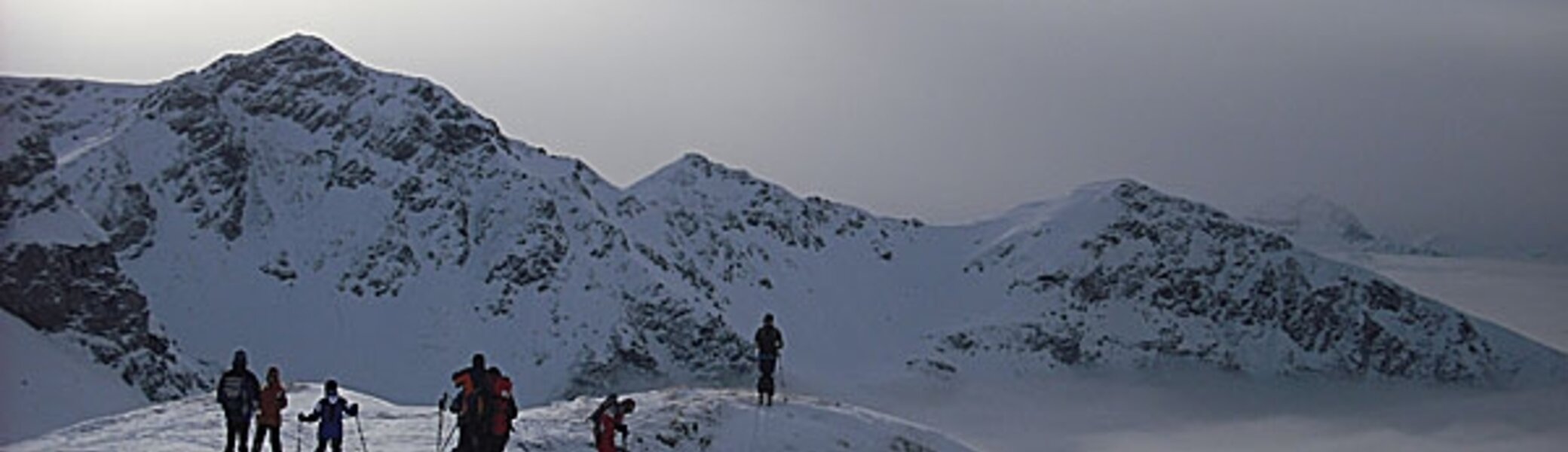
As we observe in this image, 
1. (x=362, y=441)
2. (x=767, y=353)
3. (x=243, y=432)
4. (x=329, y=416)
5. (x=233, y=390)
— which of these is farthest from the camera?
(x=767, y=353)

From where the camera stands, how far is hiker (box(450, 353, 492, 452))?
28.7 metres

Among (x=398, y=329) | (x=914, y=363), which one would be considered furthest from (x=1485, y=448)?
(x=398, y=329)

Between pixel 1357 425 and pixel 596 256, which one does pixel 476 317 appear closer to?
pixel 596 256

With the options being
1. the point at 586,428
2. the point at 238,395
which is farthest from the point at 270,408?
the point at 586,428

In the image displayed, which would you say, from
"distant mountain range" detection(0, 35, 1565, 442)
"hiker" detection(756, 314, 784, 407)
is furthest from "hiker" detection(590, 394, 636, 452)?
"distant mountain range" detection(0, 35, 1565, 442)

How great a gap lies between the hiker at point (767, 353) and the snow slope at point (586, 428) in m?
0.47

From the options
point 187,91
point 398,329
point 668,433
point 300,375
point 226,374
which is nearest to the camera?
point 226,374

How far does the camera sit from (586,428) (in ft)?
130

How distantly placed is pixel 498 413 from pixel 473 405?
17.2 inches

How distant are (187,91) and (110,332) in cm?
6851

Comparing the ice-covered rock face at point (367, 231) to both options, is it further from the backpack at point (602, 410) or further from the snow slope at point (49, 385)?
the backpack at point (602, 410)

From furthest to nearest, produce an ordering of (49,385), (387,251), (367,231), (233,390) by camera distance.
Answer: (367,231), (387,251), (49,385), (233,390)

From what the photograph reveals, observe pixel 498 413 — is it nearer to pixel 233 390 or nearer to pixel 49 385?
pixel 233 390

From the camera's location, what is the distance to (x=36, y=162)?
126 m
